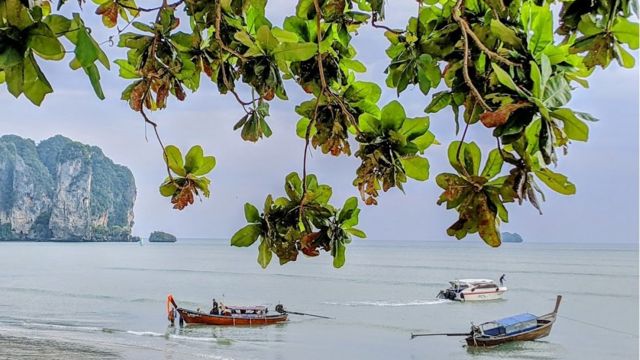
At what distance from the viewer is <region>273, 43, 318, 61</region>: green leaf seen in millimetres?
1011

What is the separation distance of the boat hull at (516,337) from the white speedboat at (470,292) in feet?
35.4

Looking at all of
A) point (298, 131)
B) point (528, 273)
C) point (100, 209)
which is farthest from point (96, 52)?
point (100, 209)

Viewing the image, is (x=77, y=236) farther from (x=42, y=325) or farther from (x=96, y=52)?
(x=96, y=52)

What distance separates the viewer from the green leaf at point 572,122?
74cm

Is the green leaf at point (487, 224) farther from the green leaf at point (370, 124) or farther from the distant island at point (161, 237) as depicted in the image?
the distant island at point (161, 237)

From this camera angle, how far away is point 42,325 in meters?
23.3

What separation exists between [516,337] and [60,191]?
88.3 m

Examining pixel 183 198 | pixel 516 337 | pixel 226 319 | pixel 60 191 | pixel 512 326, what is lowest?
pixel 516 337

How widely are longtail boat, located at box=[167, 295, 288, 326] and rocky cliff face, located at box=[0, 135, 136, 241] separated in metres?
77.8

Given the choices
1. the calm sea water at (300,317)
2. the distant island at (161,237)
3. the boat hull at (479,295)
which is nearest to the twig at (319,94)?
the calm sea water at (300,317)

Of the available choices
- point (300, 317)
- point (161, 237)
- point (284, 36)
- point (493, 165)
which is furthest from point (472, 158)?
point (161, 237)

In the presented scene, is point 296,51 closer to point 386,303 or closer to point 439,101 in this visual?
point 439,101

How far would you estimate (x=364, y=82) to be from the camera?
1.28 metres

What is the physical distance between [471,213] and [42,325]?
2569cm
